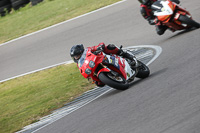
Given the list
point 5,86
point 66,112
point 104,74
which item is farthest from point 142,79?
point 5,86

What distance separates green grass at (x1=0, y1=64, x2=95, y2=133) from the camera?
31.0ft

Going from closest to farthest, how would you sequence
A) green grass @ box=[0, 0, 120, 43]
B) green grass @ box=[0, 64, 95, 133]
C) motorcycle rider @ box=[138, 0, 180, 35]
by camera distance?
green grass @ box=[0, 64, 95, 133], motorcycle rider @ box=[138, 0, 180, 35], green grass @ box=[0, 0, 120, 43]

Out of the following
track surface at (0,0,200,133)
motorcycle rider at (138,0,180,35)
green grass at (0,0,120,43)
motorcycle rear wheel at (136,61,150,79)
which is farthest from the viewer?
green grass at (0,0,120,43)

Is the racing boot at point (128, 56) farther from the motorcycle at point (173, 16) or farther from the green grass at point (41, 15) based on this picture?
the green grass at point (41, 15)

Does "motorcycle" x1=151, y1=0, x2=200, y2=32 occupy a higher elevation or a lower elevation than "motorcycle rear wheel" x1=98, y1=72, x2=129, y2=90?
lower

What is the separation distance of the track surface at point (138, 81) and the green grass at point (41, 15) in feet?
7.54

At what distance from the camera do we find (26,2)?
2244 centimetres

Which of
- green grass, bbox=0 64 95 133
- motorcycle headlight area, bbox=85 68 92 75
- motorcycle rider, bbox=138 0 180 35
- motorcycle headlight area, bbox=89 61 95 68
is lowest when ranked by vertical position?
green grass, bbox=0 64 95 133

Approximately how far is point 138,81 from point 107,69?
1.01 meters

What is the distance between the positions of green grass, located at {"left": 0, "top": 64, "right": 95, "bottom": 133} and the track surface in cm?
114

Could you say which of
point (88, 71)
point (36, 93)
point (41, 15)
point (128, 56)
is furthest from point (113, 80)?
point (41, 15)

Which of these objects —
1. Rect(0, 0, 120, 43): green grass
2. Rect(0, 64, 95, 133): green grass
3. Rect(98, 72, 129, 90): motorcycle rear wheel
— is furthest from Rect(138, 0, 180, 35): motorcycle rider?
Rect(0, 0, 120, 43): green grass

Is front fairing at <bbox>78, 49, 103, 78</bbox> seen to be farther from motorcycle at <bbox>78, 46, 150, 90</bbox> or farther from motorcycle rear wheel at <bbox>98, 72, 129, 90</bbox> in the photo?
motorcycle rear wheel at <bbox>98, 72, 129, 90</bbox>

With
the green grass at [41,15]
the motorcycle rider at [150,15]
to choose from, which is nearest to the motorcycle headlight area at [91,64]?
the motorcycle rider at [150,15]
